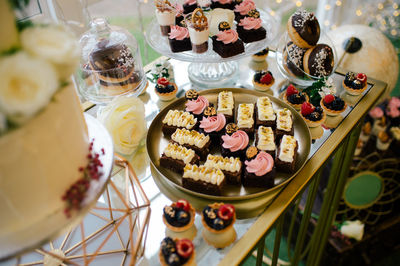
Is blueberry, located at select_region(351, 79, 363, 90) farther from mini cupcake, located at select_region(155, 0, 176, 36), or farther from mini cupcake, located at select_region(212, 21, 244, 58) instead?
mini cupcake, located at select_region(155, 0, 176, 36)

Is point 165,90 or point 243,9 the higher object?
point 243,9

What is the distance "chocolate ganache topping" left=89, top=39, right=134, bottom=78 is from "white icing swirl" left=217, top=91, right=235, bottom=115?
373 mm

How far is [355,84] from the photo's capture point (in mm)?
1460

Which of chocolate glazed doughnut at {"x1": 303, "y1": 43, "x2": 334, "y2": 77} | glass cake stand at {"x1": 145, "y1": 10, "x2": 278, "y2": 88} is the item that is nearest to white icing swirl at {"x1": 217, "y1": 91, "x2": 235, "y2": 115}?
glass cake stand at {"x1": 145, "y1": 10, "x2": 278, "y2": 88}

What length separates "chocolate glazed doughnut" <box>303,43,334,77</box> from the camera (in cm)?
143

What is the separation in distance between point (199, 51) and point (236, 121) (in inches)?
14.2

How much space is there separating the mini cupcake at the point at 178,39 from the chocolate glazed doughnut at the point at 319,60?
0.51 m

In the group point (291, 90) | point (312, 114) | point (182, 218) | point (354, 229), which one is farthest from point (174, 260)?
point (354, 229)

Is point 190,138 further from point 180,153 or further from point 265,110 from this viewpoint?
point 265,110

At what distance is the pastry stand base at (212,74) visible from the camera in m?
1.60

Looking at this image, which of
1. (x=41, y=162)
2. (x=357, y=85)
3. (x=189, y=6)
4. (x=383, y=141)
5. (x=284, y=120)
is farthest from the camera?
(x=383, y=141)

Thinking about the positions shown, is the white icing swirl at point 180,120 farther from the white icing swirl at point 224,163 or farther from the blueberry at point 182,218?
the blueberry at point 182,218

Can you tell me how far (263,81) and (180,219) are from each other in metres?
0.81

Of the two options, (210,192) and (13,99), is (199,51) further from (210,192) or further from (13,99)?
(13,99)
